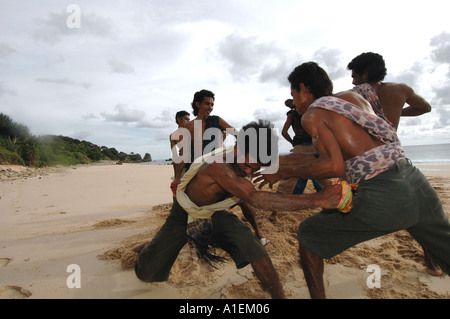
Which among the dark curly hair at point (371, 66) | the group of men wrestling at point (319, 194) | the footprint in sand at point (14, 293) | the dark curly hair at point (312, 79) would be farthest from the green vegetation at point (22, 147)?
the dark curly hair at point (371, 66)

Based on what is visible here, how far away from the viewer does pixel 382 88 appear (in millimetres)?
2461

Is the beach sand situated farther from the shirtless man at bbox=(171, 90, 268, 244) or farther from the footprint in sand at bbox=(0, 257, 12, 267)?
the shirtless man at bbox=(171, 90, 268, 244)

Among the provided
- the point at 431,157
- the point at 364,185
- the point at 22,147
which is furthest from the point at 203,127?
the point at 431,157

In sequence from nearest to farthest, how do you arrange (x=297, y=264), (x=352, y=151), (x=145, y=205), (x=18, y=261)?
(x=352, y=151) → (x=297, y=264) → (x=18, y=261) → (x=145, y=205)

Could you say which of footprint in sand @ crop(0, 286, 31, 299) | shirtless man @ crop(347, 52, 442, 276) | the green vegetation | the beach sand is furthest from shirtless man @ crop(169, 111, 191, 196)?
the green vegetation

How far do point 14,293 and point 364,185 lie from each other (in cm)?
275

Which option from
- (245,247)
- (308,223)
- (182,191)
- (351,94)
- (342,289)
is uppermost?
(351,94)

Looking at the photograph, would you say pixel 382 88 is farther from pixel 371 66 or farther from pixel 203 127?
pixel 203 127

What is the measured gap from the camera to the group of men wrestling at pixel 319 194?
1.60 meters

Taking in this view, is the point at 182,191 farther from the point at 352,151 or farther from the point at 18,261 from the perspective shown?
the point at 18,261

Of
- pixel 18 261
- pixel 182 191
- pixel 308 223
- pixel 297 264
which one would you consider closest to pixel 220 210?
pixel 182 191

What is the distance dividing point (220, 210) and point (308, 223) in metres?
0.67

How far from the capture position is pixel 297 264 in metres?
2.53

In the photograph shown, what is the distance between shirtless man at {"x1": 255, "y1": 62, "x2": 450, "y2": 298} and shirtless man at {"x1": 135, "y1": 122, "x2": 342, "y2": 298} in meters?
0.17
